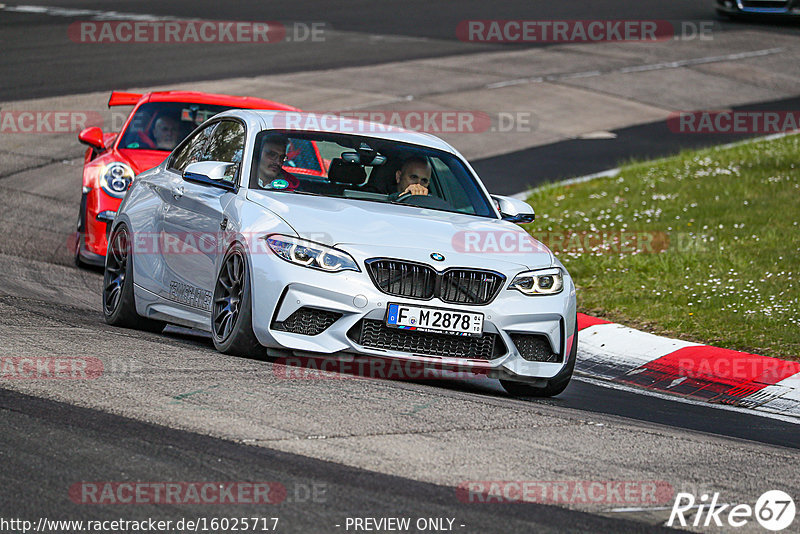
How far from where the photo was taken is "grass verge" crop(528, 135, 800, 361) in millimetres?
10289

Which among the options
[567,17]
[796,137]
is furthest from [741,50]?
[796,137]

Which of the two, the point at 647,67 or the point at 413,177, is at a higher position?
the point at 413,177

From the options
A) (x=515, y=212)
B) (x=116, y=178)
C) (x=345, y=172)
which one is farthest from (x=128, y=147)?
(x=515, y=212)

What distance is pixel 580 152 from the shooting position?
19.2 meters

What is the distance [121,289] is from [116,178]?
279 centimetres

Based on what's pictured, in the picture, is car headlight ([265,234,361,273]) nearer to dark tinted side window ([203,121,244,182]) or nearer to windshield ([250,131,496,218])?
windshield ([250,131,496,218])

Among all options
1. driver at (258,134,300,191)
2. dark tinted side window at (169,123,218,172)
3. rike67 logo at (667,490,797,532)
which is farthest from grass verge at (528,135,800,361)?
rike67 logo at (667,490,797,532)

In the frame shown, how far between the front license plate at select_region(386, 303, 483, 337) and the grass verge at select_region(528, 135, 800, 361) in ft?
10.0

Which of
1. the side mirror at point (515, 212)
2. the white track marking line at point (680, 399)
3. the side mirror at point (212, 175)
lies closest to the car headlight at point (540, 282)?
the side mirror at point (515, 212)

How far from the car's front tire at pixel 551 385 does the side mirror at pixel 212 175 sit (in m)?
2.11

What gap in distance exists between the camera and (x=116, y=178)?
11.7 meters

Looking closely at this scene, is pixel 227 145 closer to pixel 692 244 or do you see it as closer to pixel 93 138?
pixel 93 138

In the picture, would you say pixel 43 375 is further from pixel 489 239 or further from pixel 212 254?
pixel 489 239

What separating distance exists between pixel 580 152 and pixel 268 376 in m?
13.0
